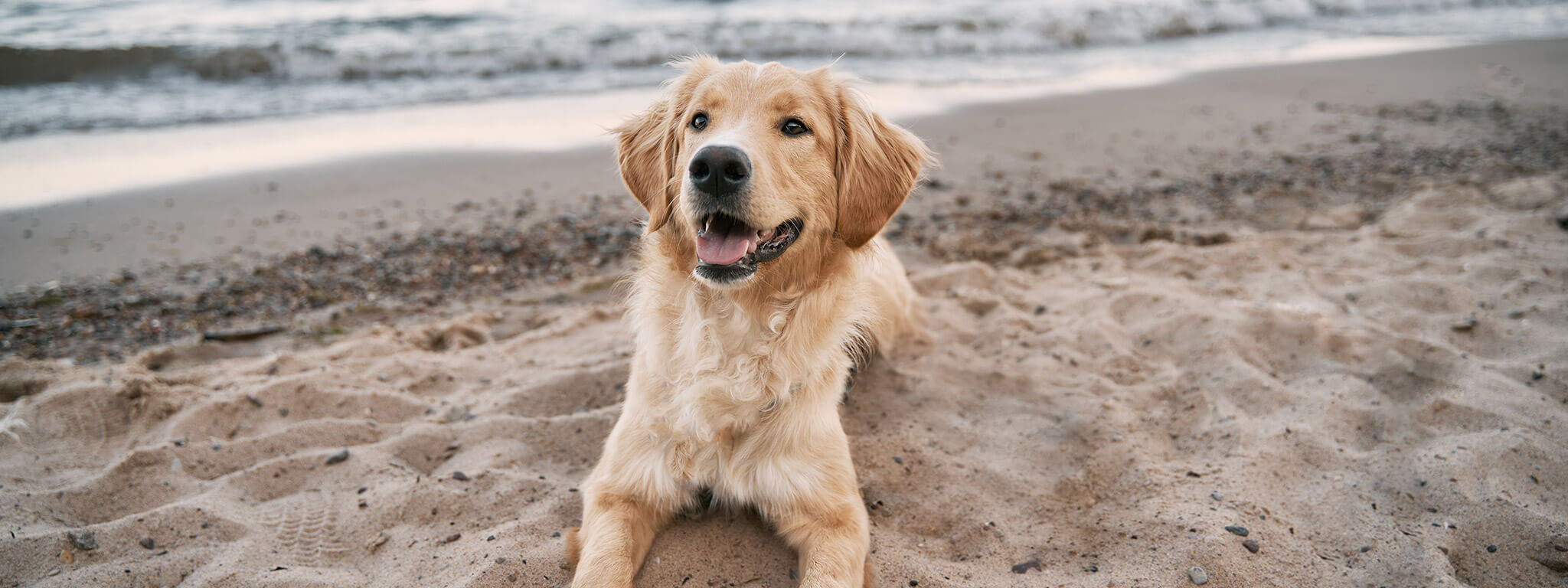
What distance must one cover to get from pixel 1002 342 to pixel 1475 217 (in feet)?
13.1

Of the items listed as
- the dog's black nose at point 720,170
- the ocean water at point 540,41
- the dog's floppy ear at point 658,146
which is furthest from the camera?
the ocean water at point 540,41

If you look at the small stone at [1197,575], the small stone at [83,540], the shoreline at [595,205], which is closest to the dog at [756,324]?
the small stone at [1197,575]

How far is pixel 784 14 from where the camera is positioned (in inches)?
650

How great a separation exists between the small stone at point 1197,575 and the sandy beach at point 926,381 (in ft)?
0.04

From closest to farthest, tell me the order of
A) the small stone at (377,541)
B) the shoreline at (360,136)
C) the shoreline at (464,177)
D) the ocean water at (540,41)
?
the small stone at (377,541)
the shoreline at (464,177)
the shoreline at (360,136)
the ocean water at (540,41)

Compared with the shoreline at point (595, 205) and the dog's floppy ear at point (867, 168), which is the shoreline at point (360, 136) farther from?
the dog's floppy ear at point (867, 168)

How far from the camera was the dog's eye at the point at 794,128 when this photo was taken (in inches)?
120

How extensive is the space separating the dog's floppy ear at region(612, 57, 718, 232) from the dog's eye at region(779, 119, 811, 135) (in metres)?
0.46

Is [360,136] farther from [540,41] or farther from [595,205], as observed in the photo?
[540,41]

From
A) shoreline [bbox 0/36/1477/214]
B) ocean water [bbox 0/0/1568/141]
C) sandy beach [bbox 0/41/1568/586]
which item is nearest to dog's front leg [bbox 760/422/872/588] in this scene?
sandy beach [bbox 0/41/1568/586]

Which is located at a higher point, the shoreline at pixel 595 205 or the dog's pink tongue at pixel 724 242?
the dog's pink tongue at pixel 724 242

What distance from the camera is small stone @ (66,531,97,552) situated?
2.89 meters

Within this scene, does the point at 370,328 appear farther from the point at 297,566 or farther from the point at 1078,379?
the point at 1078,379

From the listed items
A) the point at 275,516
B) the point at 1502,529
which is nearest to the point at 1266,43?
the point at 1502,529
